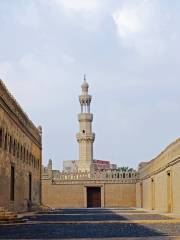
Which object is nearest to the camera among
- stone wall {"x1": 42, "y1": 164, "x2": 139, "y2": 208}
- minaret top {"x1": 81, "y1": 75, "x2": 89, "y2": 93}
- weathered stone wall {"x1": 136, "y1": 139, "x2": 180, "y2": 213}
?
weathered stone wall {"x1": 136, "y1": 139, "x2": 180, "y2": 213}

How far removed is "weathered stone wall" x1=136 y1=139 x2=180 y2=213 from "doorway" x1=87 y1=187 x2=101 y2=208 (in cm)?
641

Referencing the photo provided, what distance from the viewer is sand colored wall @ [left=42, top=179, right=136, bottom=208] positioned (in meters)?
51.7

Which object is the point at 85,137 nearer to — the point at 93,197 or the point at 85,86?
the point at 85,86

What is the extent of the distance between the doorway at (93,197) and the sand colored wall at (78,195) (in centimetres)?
74

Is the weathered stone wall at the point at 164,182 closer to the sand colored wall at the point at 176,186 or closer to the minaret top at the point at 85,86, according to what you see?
the sand colored wall at the point at 176,186

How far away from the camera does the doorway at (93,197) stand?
5250cm

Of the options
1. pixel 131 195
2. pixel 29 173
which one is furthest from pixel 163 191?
pixel 131 195

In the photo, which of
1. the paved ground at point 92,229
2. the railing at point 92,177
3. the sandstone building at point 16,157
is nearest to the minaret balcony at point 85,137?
the railing at point 92,177

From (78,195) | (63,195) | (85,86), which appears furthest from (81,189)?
(85,86)

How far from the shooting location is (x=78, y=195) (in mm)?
51969

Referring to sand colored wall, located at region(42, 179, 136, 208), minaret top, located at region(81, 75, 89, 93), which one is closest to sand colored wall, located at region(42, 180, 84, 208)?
sand colored wall, located at region(42, 179, 136, 208)

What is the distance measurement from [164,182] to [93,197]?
19.5 meters

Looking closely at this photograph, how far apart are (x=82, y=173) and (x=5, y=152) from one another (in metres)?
26.2

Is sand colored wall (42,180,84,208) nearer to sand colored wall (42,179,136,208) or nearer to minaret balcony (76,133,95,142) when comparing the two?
sand colored wall (42,179,136,208)
